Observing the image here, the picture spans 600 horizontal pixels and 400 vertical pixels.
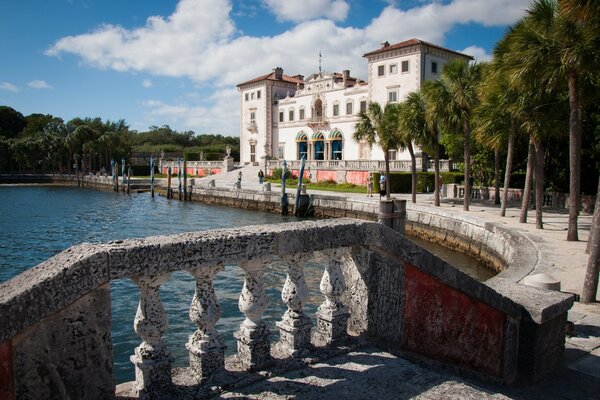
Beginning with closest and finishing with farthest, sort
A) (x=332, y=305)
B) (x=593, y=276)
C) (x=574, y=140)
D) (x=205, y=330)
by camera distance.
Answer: (x=205, y=330) < (x=332, y=305) < (x=593, y=276) < (x=574, y=140)

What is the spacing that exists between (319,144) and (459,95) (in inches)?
1459

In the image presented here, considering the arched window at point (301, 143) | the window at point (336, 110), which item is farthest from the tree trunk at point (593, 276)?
the arched window at point (301, 143)

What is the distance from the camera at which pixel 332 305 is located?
3.74 meters

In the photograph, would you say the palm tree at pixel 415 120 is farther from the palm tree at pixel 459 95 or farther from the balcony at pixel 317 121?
the balcony at pixel 317 121

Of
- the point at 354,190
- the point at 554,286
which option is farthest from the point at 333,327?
the point at 354,190

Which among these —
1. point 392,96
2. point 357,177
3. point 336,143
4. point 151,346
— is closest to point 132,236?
point 151,346

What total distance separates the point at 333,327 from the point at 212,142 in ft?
375

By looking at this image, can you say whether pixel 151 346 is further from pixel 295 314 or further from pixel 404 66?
pixel 404 66

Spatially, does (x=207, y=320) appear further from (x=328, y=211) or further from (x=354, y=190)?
(x=354, y=190)

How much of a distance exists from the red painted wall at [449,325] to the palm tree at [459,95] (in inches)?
840

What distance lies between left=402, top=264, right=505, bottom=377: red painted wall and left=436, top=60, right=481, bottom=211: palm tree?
840 inches

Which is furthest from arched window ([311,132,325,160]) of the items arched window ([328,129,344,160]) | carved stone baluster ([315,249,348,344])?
carved stone baluster ([315,249,348,344])

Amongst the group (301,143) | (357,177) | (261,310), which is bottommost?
(261,310)

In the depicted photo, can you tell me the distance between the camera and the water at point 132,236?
31.6 feet
